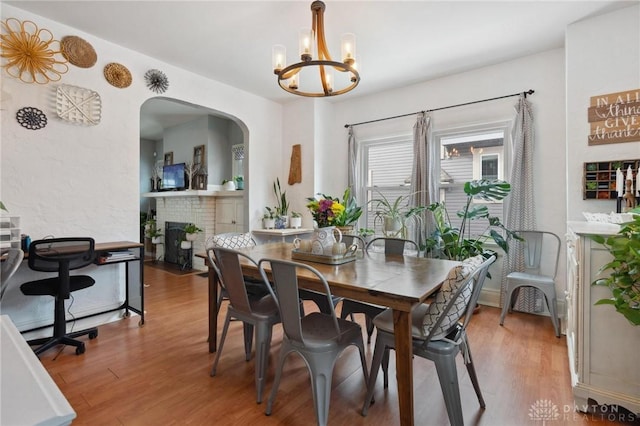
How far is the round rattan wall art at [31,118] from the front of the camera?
2594 millimetres

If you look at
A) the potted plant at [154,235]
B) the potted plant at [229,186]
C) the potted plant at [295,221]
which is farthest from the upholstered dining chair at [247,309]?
the potted plant at [154,235]

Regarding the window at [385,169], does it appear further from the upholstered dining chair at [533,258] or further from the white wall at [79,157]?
the white wall at [79,157]

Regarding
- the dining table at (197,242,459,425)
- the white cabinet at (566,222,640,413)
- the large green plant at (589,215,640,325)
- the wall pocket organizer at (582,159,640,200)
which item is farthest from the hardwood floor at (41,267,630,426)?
the wall pocket organizer at (582,159,640,200)

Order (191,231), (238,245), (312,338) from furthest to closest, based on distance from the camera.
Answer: (191,231) < (238,245) < (312,338)

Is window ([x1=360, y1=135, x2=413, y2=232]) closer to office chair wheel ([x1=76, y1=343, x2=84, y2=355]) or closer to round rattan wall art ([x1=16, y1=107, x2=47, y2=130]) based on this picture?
office chair wheel ([x1=76, y1=343, x2=84, y2=355])

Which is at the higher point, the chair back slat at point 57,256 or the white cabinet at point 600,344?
the chair back slat at point 57,256

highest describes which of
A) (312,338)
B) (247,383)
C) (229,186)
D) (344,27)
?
(344,27)

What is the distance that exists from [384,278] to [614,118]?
2466 mm

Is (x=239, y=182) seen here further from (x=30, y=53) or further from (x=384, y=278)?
(x=384, y=278)

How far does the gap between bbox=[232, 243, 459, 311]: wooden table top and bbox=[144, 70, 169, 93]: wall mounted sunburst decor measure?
2.40 metres

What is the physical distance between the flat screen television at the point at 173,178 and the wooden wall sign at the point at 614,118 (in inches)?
236

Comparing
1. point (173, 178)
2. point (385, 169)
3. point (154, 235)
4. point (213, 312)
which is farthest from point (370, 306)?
point (154, 235)

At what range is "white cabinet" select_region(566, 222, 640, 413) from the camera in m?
1.64

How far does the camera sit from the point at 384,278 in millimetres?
1703
